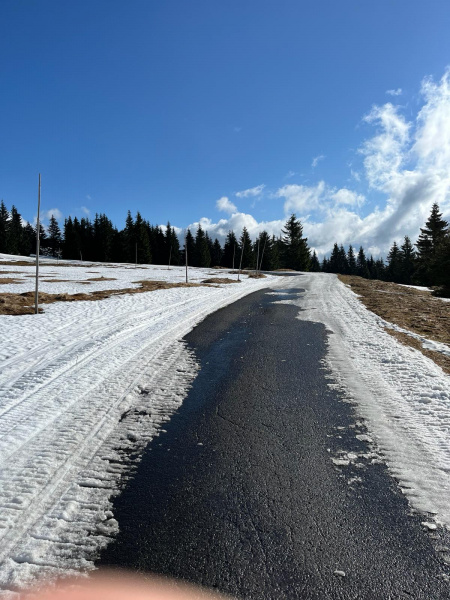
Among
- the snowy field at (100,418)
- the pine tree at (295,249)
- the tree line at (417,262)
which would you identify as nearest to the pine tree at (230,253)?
the pine tree at (295,249)

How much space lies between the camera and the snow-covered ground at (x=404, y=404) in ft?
8.17

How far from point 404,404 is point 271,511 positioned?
249 centimetres

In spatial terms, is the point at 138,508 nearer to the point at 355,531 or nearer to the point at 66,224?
the point at 355,531

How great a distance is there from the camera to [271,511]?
2.17m

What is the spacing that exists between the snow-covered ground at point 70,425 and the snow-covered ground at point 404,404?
2231 millimetres

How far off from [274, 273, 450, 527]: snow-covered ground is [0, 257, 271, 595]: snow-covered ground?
2231 mm

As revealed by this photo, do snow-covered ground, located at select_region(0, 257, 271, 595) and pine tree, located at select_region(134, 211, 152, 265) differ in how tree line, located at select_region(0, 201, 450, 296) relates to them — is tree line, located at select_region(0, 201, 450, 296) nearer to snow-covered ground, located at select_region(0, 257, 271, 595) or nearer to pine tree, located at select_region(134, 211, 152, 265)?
pine tree, located at select_region(134, 211, 152, 265)

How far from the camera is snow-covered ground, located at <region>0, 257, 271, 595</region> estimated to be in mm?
1928

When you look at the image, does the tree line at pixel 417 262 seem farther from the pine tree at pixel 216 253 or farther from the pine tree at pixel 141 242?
the pine tree at pixel 141 242

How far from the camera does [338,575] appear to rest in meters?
1.72

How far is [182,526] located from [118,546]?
15.7 inches

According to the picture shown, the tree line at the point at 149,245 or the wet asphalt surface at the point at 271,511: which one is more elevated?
the tree line at the point at 149,245

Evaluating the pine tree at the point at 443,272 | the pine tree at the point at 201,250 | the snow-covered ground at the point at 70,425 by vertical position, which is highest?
the pine tree at the point at 201,250

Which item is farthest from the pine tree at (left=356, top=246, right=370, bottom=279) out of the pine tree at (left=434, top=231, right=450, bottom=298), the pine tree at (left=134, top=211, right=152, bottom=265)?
the pine tree at (left=434, top=231, right=450, bottom=298)
